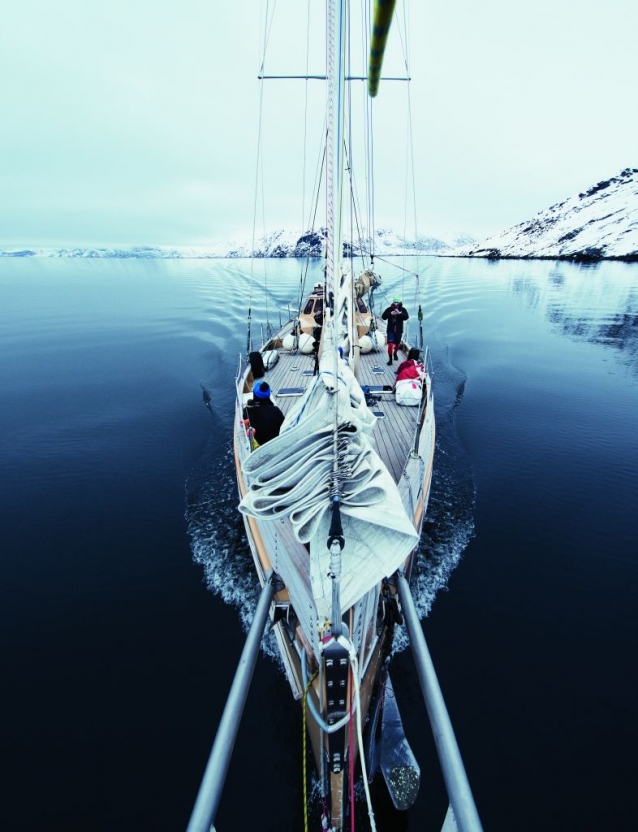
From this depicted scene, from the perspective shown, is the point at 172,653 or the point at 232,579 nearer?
the point at 172,653

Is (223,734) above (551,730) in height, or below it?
above

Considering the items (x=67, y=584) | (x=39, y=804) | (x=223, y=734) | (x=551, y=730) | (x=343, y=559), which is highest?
(x=343, y=559)

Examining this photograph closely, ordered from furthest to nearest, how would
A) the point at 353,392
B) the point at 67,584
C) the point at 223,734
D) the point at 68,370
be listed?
the point at 68,370 < the point at 67,584 < the point at 353,392 < the point at 223,734

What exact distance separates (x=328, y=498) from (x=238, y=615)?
4.85 metres

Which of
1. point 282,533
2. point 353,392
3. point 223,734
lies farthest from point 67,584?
point 353,392

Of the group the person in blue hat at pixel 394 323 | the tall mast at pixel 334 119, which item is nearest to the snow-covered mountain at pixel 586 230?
the person in blue hat at pixel 394 323

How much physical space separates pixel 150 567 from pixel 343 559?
6.21 meters

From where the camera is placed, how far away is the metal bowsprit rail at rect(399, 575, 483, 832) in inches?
81.6

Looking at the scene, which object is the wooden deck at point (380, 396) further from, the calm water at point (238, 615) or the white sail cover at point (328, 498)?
the white sail cover at point (328, 498)

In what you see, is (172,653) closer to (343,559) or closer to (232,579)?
(232,579)

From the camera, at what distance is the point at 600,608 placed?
6.96 metres

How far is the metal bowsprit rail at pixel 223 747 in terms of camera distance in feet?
6.98

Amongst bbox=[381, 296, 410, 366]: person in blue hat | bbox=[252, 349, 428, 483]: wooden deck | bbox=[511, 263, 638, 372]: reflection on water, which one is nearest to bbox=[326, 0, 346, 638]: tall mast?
bbox=[252, 349, 428, 483]: wooden deck

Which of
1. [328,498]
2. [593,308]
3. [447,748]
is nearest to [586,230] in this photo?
[593,308]
